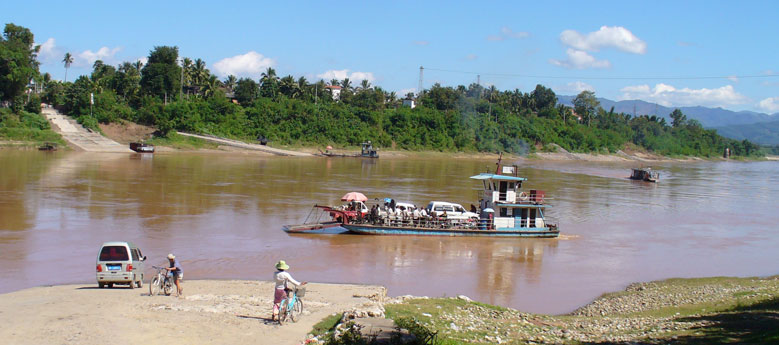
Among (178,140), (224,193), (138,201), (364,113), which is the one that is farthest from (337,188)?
(364,113)

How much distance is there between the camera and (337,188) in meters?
48.1

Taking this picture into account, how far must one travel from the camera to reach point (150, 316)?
13141mm

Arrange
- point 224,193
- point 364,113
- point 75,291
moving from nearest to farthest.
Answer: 1. point 75,291
2. point 224,193
3. point 364,113

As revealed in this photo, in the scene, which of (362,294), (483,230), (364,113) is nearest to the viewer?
(362,294)

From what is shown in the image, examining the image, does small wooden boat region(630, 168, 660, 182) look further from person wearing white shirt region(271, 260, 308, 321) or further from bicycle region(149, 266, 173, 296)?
person wearing white shirt region(271, 260, 308, 321)

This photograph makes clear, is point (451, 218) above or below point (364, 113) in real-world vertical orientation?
below

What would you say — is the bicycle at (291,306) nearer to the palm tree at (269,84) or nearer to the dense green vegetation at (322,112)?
the dense green vegetation at (322,112)

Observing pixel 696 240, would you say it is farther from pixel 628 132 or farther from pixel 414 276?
pixel 628 132

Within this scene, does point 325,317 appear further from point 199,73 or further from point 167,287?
point 199,73

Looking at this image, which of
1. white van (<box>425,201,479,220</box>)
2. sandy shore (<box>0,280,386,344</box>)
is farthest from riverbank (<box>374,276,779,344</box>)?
white van (<box>425,201,479,220</box>)

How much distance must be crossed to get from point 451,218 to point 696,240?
1315 cm

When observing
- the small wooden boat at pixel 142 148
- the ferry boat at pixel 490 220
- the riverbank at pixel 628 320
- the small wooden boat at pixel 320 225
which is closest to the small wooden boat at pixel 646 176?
the ferry boat at pixel 490 220

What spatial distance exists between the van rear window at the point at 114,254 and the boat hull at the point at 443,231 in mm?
14330

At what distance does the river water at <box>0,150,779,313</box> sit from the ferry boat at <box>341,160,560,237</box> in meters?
0.57
